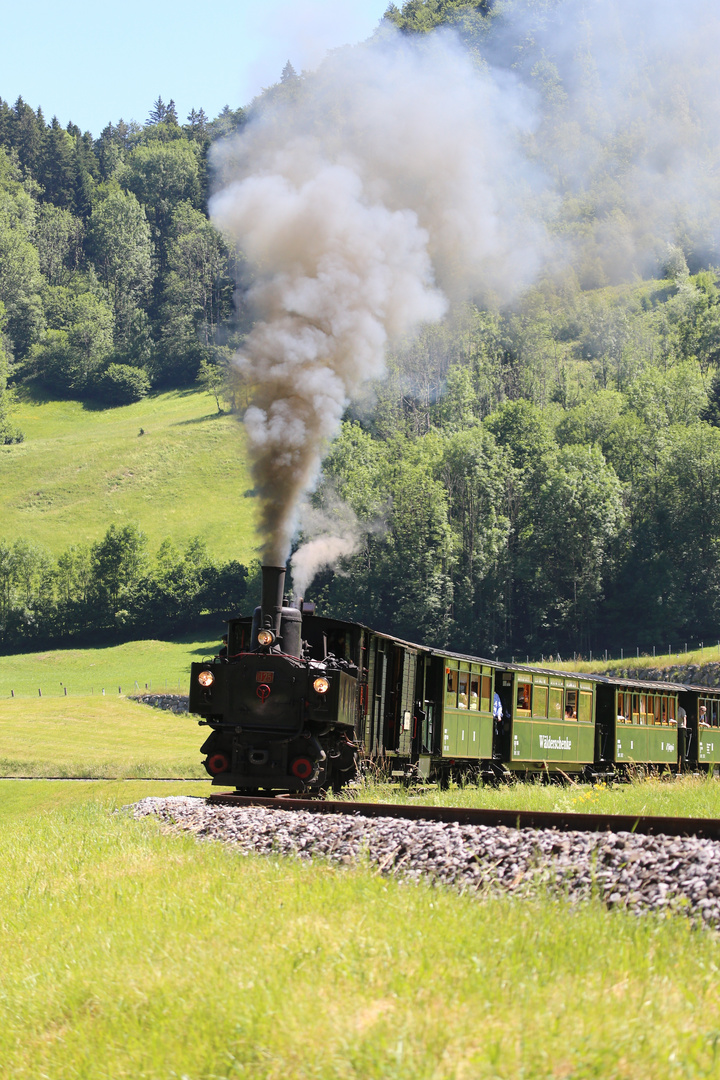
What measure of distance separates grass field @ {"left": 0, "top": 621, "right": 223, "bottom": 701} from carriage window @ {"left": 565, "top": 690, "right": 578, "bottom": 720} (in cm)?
3752

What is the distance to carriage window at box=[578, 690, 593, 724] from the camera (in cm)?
2322

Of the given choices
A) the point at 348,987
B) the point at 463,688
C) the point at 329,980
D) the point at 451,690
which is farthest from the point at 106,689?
the point at 348,987

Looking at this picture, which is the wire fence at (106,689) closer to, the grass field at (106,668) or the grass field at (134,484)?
the grass field at (106,668)

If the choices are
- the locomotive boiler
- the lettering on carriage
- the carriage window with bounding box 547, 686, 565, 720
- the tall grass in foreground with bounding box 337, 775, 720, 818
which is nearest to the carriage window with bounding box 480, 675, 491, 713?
the lettering on carriage

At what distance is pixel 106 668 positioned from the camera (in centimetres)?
7462

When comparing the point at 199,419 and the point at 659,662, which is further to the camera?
the point at 199,419

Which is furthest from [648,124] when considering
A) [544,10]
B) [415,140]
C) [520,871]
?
[520,871]

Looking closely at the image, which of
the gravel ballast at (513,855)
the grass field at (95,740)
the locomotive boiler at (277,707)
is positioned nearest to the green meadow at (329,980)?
Answer: the gravel ballast at (513,855)

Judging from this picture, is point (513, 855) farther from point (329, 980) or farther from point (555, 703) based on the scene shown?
point (555, 703)

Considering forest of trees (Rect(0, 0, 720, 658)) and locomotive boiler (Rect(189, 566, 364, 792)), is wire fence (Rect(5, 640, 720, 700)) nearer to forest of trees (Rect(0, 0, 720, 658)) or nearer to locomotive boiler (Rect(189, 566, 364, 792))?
forest of trees (Rect(0, 0, 720, 658))

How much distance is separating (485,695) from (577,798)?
6635 mm

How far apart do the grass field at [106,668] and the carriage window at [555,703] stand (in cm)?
3788

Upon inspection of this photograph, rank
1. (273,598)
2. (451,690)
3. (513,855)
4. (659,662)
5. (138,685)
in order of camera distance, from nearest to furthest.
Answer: (513,855)
(273,598)
(451,690)
(659,662)
(138,685)

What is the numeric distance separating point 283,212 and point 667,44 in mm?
170559
